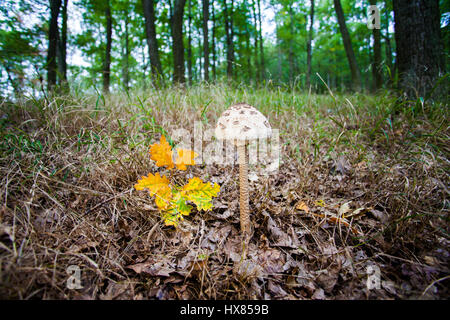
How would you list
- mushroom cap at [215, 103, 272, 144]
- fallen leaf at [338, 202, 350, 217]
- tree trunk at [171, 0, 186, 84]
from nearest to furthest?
mushroom cap at [215, 103, 272, 144], fallen leaf at [338, 202, 350, 217], tree trunk at [171, 0, 186, 84]

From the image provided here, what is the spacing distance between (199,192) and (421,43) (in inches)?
167

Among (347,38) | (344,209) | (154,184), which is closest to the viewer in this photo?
(154,184)

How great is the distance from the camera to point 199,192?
151 centimetres

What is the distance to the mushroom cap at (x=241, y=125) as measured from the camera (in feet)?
4.38

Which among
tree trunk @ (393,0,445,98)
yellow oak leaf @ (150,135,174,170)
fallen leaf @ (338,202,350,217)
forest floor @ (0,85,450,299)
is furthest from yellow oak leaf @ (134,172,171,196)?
tree trunk @ (393,0,445,98)

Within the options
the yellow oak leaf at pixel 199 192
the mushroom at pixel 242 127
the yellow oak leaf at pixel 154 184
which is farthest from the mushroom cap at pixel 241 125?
the yellow oak leaf at pixel 154 184

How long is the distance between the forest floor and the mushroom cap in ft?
2.50

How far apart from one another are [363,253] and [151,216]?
1.73 m

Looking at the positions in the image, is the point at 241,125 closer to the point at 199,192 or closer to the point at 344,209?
the point at 199,192

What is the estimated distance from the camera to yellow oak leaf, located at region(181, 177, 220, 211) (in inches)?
58.4

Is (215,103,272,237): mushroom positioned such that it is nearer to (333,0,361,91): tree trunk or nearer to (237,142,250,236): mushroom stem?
(237,142,250,236): mushroom stem

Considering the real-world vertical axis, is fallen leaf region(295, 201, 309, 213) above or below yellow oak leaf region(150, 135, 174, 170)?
below

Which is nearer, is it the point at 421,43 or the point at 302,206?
the point at 302,206

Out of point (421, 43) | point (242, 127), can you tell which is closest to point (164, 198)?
point (242, 127)
